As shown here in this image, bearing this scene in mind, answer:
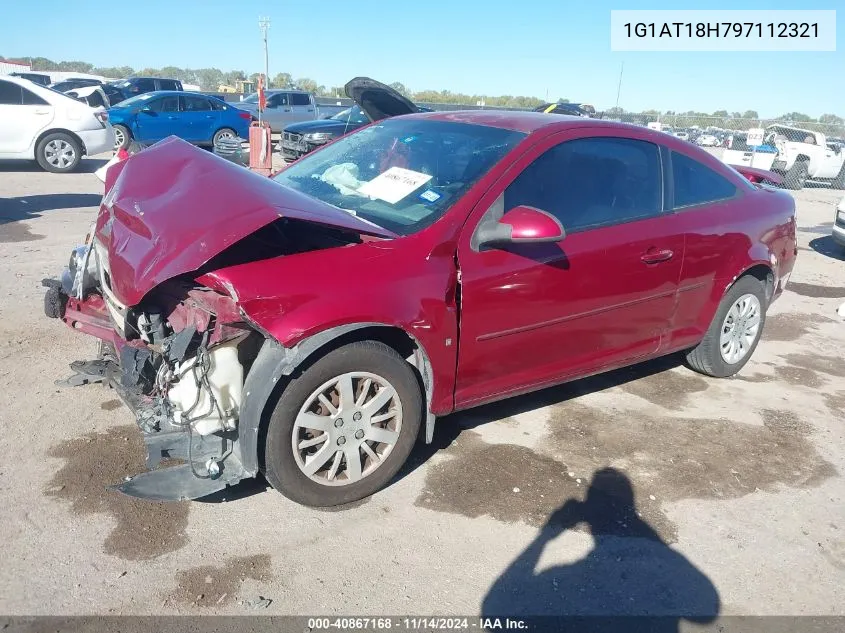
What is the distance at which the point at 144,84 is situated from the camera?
24094 mm

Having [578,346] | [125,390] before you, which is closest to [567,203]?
[578,346]

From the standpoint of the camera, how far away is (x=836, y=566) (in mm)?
3037

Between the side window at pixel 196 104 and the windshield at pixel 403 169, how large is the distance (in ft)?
48.6

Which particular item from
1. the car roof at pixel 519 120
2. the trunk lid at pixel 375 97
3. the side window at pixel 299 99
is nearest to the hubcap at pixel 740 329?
the car roof at pixel 519 120

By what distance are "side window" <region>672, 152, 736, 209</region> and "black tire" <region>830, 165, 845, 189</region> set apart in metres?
19.3

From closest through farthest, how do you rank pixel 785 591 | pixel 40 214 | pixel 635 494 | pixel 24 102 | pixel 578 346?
pixel 785 591, pixel 635 494, pixel 578 346, pixel 40 214, pixel 24 102

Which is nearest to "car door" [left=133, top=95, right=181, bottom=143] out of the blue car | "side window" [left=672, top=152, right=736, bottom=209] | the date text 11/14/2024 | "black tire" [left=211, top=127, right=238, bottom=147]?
the blue car

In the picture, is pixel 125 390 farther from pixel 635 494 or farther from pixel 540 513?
pixel 635 494

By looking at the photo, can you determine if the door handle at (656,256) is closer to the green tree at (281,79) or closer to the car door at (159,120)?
the car door at (159,120)

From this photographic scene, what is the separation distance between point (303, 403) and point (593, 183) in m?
2.02

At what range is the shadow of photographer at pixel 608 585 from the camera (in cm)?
265

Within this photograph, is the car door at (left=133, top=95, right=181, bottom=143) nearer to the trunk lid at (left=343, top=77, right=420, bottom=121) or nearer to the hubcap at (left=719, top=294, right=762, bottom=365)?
the trunk lid at (left=343, top=77, right=420, bottom=121)

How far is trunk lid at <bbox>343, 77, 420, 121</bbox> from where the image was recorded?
577 centimetres

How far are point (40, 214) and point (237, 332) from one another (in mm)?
7620
